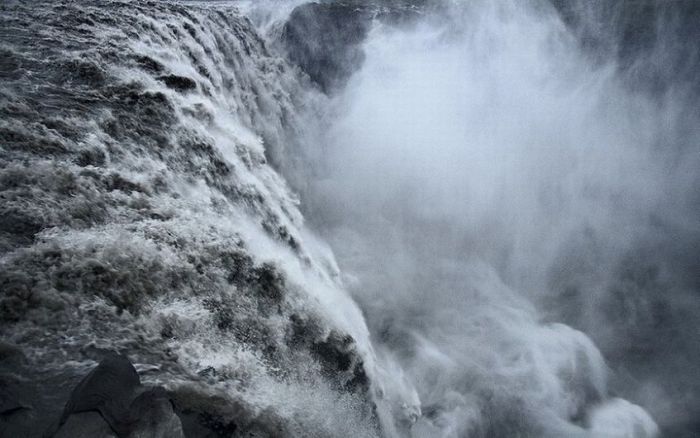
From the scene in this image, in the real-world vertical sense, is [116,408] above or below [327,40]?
below

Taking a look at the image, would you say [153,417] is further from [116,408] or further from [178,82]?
[178,82]

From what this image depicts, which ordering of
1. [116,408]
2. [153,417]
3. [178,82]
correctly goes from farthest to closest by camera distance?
[178,82] < [153,417] < [116,408]

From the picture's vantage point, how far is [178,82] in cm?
536

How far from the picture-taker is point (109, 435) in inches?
80.7

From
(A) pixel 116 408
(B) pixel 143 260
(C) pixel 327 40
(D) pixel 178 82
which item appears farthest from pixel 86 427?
(C) pixel 327 40

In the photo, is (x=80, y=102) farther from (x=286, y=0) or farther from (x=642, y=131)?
(x=642, y=131)

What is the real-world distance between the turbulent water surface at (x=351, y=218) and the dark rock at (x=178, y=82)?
54mm

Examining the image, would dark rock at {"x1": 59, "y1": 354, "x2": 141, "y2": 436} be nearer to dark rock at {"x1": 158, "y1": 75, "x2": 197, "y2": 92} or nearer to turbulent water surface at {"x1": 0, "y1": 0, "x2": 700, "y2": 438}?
turbulent water surface at {"x1": 0, "y1": 0, "x2": 700, "y2": 438}

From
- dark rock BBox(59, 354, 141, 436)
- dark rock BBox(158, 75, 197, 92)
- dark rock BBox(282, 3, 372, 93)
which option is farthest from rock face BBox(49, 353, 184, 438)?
dark rock BBox(282, 3, 372, 93)

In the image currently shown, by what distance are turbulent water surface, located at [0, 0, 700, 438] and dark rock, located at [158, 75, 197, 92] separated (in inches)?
2.1

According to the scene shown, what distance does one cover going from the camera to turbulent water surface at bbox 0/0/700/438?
2859mm

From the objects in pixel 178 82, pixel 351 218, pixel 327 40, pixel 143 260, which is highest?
pixel 327 40

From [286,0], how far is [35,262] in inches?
630

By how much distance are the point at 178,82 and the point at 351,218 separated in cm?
755
